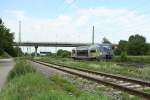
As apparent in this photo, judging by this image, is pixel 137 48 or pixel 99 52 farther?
pixel 137 48

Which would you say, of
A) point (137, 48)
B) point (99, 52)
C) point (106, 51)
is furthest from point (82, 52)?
point (137, 48)

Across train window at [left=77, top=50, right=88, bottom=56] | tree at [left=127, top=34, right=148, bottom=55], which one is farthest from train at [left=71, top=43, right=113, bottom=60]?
tree at [left=127, top=34, right=148, bottom=55]

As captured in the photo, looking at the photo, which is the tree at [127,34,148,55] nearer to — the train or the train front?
the train

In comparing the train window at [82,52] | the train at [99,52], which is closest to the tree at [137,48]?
the train window at [82,52]

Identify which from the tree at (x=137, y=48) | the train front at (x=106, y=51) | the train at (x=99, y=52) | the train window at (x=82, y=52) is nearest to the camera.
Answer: the train at (x=99, y=52)

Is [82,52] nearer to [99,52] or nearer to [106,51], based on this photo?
[106,51]

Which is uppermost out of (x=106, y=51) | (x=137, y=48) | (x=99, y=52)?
(x=137, y=48)

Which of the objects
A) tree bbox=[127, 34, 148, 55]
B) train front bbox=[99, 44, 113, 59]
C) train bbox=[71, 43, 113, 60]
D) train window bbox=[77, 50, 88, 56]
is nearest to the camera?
train bbox=[71, 43, 113, 60]

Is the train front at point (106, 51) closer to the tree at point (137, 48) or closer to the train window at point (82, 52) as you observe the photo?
the train window at point (82, 52)

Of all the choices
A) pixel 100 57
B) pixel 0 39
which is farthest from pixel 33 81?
pixel 0 39

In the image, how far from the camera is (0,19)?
290 feet

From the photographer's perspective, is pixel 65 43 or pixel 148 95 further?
pixel 65 43

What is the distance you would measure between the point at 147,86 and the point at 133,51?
129 m

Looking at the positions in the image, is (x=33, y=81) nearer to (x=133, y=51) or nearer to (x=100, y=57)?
(x=100, y=57)
